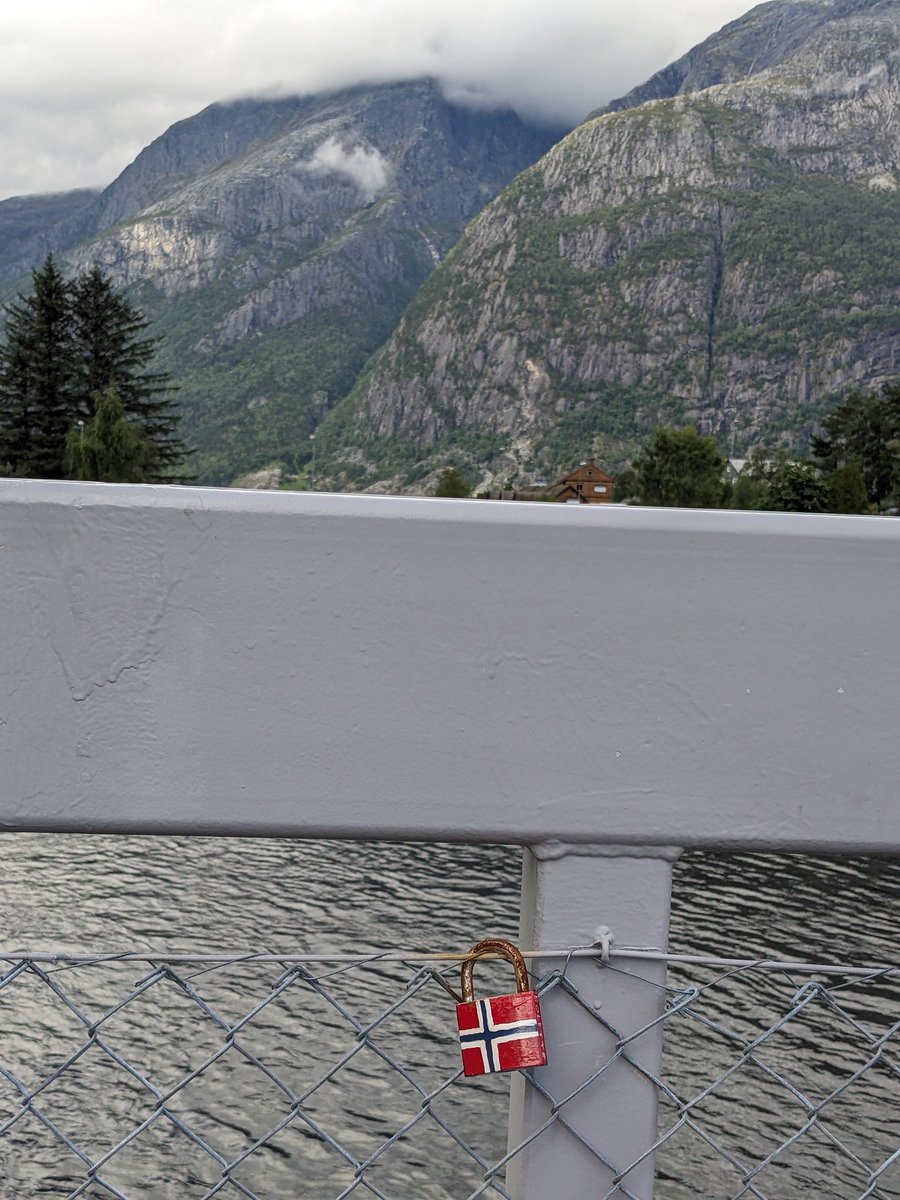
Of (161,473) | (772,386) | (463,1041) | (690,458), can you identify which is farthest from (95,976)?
(772,386)

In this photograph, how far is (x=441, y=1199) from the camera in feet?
20.0

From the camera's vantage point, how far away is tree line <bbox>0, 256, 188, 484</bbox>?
29828 mm

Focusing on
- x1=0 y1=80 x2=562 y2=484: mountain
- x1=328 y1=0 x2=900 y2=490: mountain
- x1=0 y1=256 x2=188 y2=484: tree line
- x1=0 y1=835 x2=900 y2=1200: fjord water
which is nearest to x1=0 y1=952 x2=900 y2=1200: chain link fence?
x1=0 y1=835 x2=900 y2=1200: fjord water

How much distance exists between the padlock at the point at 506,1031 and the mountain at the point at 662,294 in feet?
339

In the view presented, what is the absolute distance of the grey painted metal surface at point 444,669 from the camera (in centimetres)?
91

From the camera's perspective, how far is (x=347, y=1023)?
7.32m

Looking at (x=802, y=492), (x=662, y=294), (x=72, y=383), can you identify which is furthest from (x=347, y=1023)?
(x=662, y=294)

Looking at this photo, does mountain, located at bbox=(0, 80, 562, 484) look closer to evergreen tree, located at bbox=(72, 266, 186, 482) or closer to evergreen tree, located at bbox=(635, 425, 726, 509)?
evergreen tree, located at bbox=(635, 425, 726, 509)

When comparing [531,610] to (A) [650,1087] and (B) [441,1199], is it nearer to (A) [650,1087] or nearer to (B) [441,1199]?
(A) [650,1087]

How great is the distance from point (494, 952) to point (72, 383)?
116ft

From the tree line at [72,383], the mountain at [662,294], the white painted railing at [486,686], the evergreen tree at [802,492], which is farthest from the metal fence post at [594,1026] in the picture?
the mountain at [662,294]

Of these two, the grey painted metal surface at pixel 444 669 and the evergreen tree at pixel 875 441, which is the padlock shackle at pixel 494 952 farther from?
the evergreen tree at pixel 875 441

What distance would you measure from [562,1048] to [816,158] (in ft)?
465

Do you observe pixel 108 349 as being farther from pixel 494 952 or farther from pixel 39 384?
pixel 494 952
